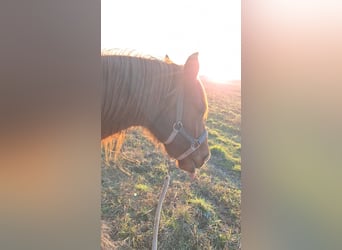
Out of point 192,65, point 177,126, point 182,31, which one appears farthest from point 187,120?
point 182,31

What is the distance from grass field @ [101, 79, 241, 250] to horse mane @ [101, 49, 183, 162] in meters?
0.06

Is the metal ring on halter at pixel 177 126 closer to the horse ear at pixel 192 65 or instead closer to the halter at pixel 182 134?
the halter at pixel 182 134

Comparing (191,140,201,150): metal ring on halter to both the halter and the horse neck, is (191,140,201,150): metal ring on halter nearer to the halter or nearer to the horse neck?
the halter

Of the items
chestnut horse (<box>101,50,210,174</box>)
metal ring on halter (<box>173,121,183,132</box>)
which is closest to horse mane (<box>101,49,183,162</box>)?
chestnut horse (<box>101,50,210,174</box>)

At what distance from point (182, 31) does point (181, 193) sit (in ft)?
2.30

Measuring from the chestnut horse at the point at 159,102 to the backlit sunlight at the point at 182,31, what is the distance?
0.05m

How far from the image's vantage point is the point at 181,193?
1.63m

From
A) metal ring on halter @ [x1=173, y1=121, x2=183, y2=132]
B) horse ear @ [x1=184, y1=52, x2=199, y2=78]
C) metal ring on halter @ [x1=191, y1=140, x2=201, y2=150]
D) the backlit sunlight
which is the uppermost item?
the backlit sunlight

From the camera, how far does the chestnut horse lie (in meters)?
1.57

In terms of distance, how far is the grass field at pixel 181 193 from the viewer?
5.12 ft
